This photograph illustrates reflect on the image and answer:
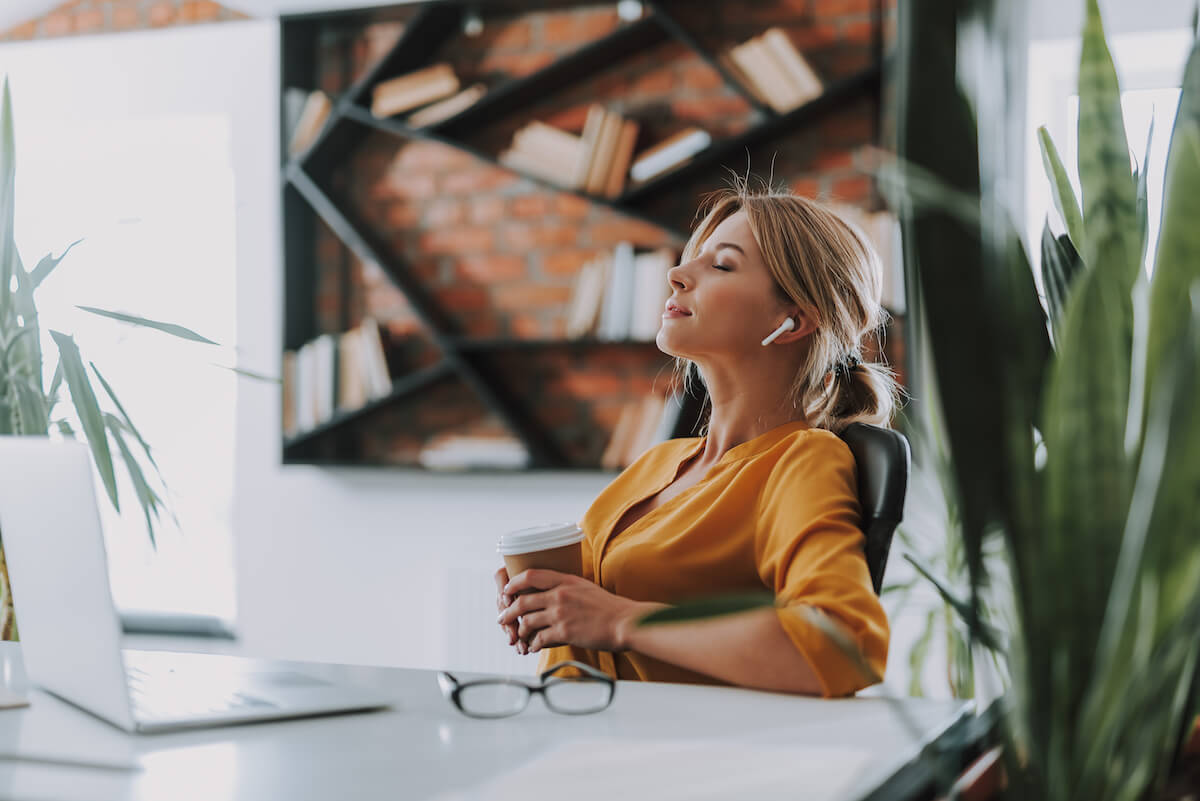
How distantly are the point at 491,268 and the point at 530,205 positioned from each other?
243 millimetres

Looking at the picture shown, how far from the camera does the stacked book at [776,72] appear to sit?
341 cm

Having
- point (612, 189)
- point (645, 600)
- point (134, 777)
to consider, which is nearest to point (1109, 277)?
point (134, 777)

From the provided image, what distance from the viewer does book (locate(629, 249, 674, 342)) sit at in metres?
3.46

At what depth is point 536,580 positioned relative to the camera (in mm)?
1422

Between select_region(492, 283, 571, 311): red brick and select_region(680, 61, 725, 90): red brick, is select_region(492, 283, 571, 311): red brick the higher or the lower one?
the lower one

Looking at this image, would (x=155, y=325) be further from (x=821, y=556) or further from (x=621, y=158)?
(x=621, y=158)

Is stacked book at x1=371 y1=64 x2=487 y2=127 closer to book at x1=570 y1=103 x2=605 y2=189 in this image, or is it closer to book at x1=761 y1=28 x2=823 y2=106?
book at x1=570 y1=103 x2=605 y2=189

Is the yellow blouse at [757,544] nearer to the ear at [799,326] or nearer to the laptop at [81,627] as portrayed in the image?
the ear at [799,326]

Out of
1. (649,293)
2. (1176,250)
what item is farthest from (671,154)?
(1176,250)

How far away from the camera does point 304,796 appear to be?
875 millimetres

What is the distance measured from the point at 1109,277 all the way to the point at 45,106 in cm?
451

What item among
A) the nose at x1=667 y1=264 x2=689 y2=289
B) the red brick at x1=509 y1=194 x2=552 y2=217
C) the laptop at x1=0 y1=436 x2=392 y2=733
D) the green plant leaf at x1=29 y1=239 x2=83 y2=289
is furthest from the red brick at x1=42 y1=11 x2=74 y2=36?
the laptop at x1=0 y1=436 x2=392 y2=733

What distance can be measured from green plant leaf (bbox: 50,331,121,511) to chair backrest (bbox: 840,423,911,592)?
1.02 meters

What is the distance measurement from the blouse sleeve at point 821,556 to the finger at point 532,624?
0.93 ft
